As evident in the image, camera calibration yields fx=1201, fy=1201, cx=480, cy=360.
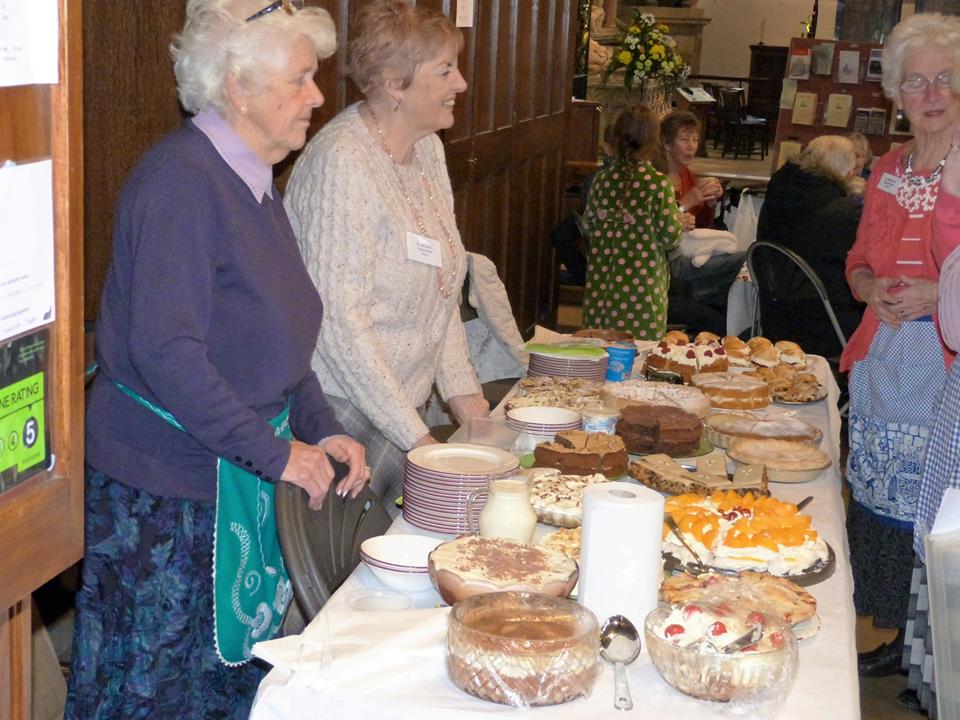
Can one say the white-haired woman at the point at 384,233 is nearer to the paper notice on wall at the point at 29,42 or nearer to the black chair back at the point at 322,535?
the black chair back at the point at 322,535

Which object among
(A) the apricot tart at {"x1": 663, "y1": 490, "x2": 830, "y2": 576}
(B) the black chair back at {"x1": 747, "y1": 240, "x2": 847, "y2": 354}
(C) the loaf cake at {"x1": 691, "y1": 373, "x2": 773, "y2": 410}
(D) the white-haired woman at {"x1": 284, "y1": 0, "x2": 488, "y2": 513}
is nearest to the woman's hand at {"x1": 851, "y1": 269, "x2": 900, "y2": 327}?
(C) the loaf cake at {"x1": 691, "y1": 373, "x2": 773, "y2": 410}

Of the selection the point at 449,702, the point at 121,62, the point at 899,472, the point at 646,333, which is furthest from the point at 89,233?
the point at 646,333

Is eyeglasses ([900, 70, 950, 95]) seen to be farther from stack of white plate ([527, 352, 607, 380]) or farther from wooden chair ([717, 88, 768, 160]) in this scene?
wooden chair ([717, 88, 768, 160])

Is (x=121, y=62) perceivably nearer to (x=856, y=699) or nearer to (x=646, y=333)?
(x=856, y=699)

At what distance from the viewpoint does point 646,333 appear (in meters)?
5.27

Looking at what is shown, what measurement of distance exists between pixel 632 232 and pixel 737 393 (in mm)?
2299

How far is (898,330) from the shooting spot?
10.3ft

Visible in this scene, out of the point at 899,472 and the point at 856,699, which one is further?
the point at 899,472

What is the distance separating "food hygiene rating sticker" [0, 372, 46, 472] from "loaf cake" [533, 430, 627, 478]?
123 centimetres

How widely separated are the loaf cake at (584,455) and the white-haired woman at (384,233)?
290mm

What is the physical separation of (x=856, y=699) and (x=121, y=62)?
77.7 inches

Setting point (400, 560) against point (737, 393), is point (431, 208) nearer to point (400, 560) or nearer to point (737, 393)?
point (737, 393)

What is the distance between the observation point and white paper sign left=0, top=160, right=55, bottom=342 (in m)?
1.09

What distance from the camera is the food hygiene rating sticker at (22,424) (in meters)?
1.14
